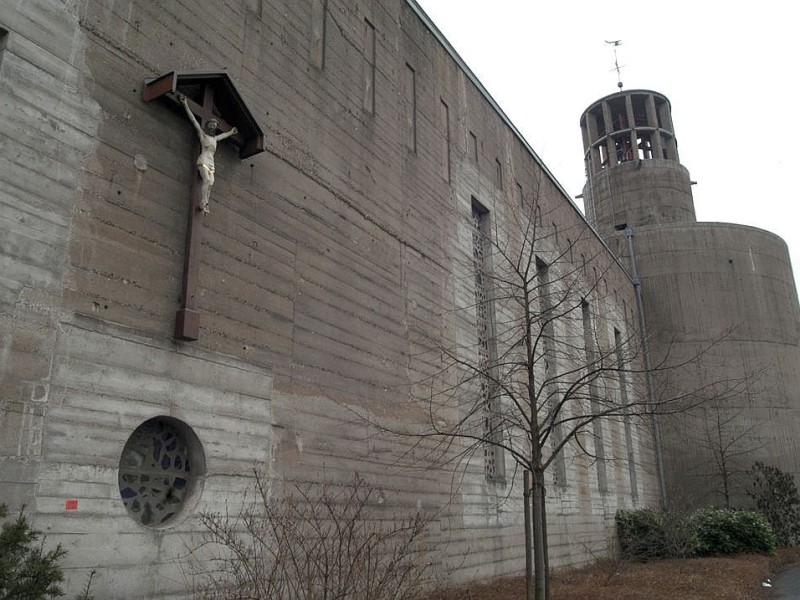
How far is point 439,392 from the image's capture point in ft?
38.5

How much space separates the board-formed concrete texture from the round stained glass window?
67.3ft

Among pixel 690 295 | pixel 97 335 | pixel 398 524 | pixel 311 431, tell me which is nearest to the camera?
pixel 97 335

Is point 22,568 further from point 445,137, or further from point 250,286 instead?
point 445,137

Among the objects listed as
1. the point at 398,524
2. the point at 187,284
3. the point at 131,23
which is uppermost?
the point at 131,23

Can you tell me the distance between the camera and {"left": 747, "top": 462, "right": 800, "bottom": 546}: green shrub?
77.7 feet

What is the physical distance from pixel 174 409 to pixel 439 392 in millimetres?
5667

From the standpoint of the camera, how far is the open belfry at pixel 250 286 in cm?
603

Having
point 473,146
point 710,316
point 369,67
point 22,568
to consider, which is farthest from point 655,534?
point 22,568

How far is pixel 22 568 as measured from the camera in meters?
4.98

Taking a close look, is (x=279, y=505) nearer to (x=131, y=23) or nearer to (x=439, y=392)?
(x=439, y=392)

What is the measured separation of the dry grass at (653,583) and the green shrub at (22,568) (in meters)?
6.22

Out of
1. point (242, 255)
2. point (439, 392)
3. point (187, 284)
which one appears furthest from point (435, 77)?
point (187, 284)

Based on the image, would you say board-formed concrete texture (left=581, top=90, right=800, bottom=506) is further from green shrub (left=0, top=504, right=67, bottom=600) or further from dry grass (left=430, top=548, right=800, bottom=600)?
green shrub (left=0, top=504, right=67, bottom=600)

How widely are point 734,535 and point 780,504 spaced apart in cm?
531
